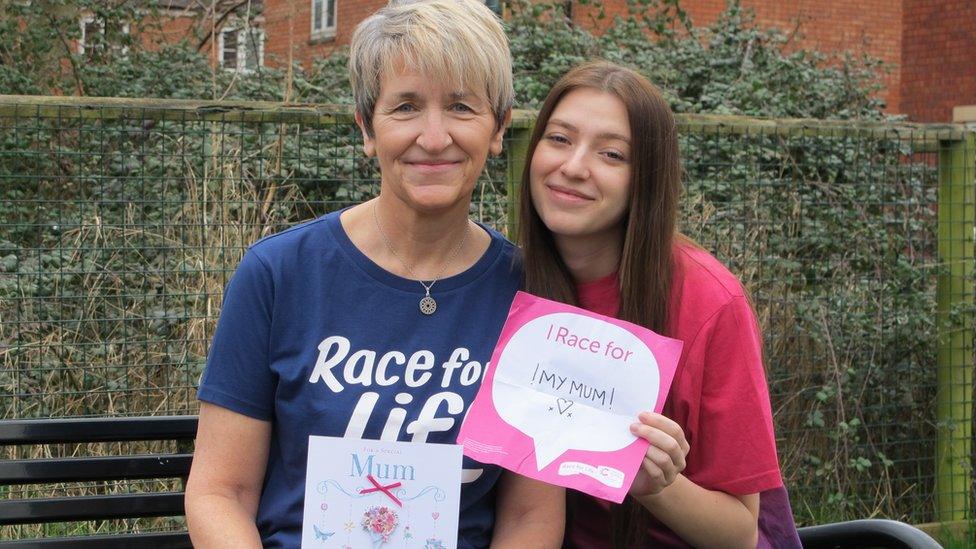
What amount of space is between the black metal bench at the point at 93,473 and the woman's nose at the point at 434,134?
102 centimetres

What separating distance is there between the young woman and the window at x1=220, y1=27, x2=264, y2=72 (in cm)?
515

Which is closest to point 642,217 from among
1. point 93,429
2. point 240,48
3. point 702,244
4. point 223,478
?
point 223,478

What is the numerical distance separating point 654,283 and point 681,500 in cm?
45

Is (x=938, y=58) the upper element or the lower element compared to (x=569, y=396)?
upper

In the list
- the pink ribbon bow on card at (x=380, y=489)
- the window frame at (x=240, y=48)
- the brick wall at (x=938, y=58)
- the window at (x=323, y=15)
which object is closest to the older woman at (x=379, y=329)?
the pink ribbon bow on card at (x=380, y=489)

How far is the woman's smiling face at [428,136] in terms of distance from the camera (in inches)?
94.4

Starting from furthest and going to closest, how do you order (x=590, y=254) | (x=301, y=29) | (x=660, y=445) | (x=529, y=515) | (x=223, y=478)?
(x=301, y=29) < (x=590, y=254) < (x=529, y=515) < (x=223, y=478) < (x=660, y=445)

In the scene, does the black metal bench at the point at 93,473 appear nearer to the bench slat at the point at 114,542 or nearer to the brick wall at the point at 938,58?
the bench slat at the point at 114,542

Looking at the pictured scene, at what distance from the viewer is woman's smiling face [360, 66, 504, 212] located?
240cm

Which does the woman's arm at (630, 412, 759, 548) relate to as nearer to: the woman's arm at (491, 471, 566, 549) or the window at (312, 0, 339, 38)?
the woman's arm at (491, 471, 566, 549)

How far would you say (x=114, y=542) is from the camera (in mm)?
2830

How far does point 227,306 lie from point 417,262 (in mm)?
422

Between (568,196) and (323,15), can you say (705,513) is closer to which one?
(568,196)

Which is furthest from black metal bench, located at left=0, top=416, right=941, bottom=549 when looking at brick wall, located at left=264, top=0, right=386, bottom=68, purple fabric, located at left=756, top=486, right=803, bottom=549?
brick wall, located at left=264, top=0, right=386, bottom=68
